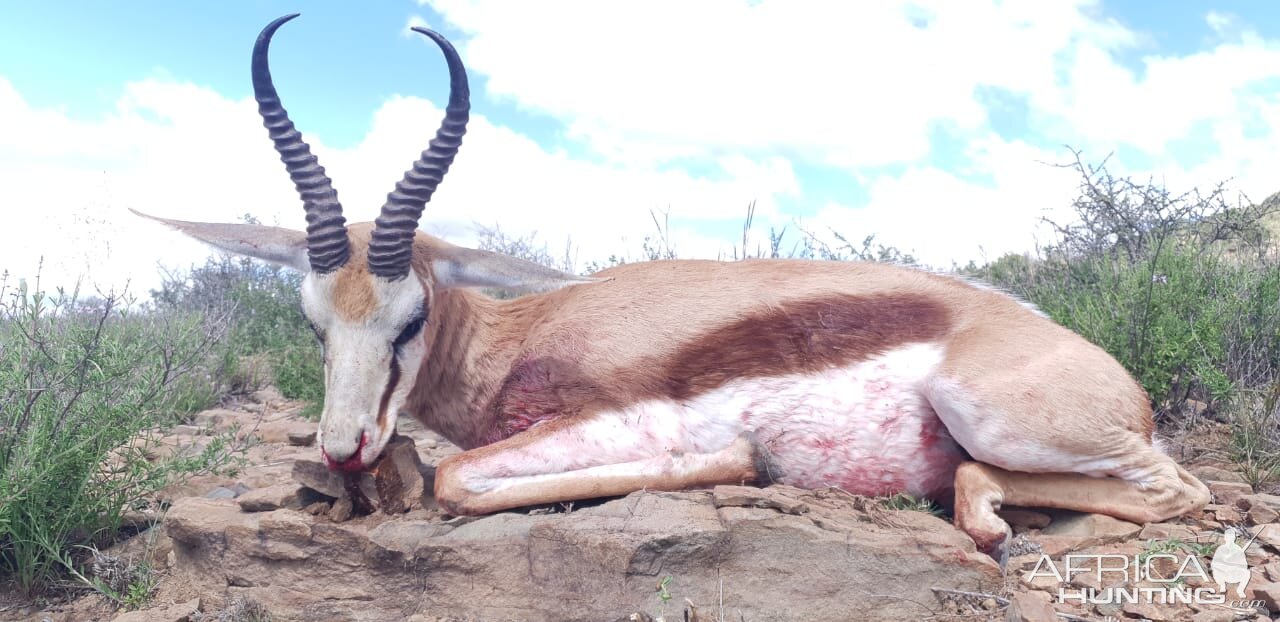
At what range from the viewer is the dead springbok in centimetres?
480

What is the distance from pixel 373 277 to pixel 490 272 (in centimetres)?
67

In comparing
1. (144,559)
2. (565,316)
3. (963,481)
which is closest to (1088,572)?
(963,481)

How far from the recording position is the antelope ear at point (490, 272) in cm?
518

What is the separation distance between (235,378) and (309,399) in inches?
57.2

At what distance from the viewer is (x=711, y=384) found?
5.07m

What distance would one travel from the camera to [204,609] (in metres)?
4.66

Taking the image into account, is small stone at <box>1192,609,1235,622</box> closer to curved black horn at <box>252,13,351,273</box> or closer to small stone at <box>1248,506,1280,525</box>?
small stone at <box>1248,506,1280,525</box>

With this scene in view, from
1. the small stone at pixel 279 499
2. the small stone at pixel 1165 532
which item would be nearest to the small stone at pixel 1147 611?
the small stone at pixel 1165 532

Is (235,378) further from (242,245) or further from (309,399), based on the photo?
(242,245)

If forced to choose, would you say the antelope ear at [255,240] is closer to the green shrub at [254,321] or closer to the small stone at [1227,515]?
the green shrub at [254,321]

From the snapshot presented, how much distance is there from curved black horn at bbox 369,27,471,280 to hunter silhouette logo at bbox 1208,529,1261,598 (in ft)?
14.2

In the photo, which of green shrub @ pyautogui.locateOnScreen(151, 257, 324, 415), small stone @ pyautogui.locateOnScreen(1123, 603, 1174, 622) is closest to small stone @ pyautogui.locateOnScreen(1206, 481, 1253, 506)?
small stone @ pyautogui.locateOnScreen(1123, 603, 1174, 622)

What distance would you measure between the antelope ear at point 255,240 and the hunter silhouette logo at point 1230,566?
16.3 ft

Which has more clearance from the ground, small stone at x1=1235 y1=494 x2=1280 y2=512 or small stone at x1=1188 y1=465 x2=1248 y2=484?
small stone at x1=1188 y1=465 x2=1248 y2=484
